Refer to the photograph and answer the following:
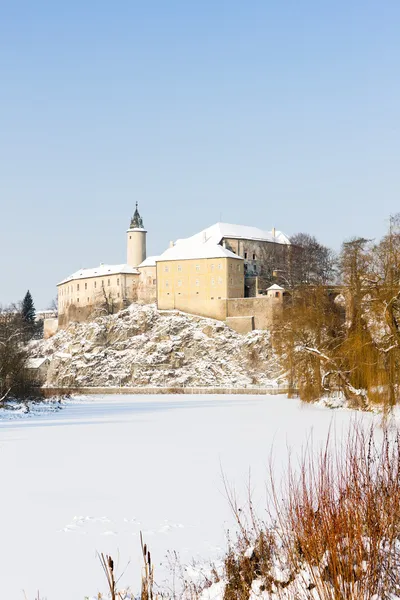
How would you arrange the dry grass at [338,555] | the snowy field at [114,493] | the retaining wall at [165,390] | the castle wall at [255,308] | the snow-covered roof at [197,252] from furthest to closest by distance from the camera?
the snow-covered roof at [197,252]
the castle wall at [255,308]
the retaining wall at [165,390]
the snowy field at [114,493]
the dry grass at [338,555]

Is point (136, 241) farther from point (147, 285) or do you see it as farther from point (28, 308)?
point (28, 308)

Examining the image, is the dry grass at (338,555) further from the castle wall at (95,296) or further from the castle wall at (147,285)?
the castle wall at (95,296)

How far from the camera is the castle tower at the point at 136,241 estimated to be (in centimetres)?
8725

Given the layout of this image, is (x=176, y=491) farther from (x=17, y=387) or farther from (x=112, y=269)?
(x=112, y=269)

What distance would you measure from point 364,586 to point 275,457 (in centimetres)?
1059

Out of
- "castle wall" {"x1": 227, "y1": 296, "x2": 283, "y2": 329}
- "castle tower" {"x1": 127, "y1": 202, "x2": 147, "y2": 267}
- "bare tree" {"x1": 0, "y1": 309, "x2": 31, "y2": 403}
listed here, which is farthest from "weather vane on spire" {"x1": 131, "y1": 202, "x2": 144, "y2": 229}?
"bare tree" {"x1": 0, "y1": 309, "x2": 31, "y2": 403}

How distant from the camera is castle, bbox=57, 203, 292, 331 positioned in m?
69.2

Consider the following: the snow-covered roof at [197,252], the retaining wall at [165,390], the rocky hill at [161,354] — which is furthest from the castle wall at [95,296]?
the retaining wall at [165,390]

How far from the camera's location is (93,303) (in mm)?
84375

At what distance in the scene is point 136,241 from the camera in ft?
289

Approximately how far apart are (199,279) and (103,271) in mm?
16568

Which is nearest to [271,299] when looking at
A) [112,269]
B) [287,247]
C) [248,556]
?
[287,247]

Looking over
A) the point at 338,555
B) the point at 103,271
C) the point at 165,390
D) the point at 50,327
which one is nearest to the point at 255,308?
the point at 165,390

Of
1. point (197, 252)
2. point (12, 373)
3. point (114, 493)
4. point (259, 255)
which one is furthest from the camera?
point (259, 255)
